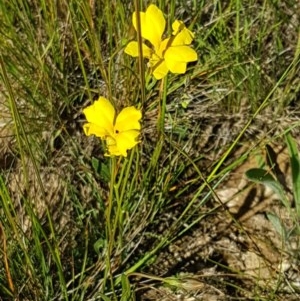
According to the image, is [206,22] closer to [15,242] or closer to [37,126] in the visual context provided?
[37,126]

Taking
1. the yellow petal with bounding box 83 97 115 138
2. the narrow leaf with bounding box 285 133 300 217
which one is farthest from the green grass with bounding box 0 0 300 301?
the yellow petal with bounding box 83 97 115 138

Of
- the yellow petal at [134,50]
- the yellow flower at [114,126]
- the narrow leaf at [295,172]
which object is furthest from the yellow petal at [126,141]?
the narrow leaf at [295,172]

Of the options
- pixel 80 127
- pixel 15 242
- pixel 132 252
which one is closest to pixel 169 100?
pixel 80 127

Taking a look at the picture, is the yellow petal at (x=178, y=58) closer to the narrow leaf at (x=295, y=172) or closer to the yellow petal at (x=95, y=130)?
the yellow petal at (x=95, y=130)

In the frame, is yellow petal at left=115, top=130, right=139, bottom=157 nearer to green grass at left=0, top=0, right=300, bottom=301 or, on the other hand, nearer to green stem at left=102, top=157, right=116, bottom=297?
green stem at left=102, top=157, right=116, bottom=297

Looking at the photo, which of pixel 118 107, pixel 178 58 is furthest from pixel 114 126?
pixel 118 107

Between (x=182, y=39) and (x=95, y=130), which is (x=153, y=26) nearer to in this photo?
(x=182, y=39)
